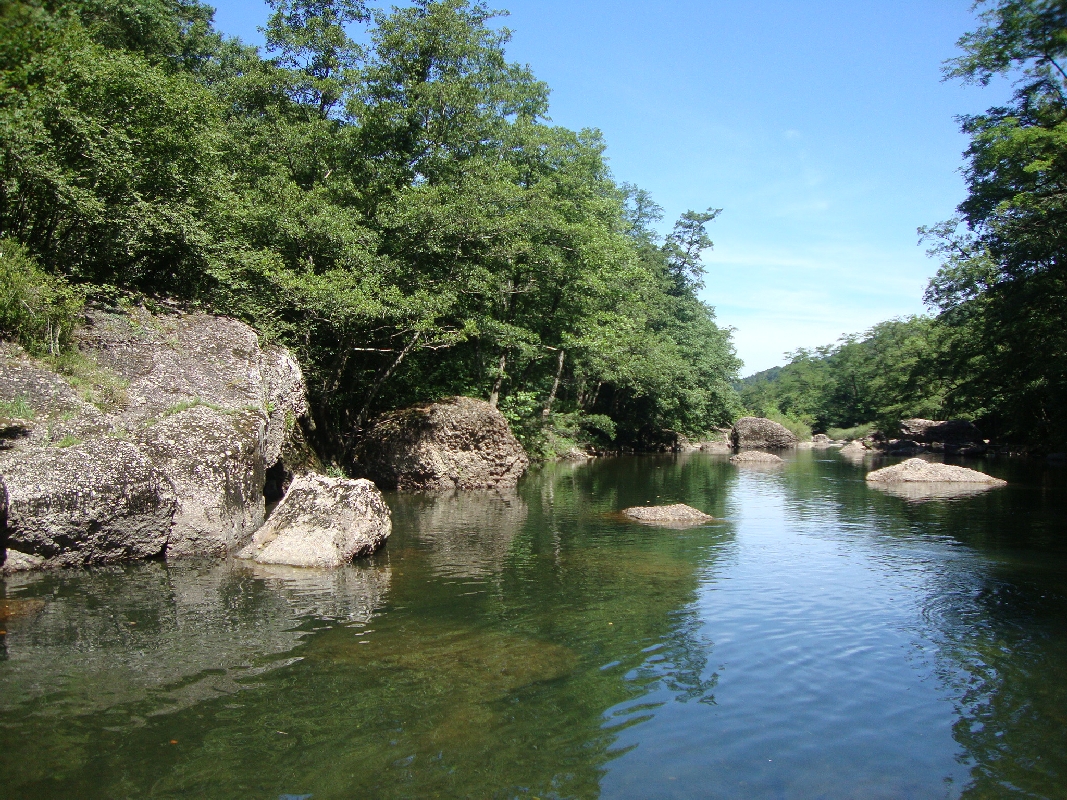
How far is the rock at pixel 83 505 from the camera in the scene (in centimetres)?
1032

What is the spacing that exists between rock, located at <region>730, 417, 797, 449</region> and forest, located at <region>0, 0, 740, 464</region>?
1027 inches

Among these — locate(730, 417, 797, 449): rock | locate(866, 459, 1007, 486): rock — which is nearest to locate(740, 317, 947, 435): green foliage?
locate(730, 417, 797, 449): rock

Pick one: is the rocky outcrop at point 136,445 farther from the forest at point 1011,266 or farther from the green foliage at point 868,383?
the green foliage at point 868,383

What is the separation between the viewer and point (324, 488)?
12.8 meters

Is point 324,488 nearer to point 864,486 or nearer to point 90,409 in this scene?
point 90,409

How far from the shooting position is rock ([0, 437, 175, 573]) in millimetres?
10320

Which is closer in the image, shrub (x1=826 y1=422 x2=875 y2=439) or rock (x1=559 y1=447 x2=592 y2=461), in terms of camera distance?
rock (x1=559 y1=447 x2=592 y2=461)

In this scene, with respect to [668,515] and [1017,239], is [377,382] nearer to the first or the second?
[668,515]

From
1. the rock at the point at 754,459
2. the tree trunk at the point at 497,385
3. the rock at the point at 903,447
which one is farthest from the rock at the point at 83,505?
the rock at the point at 903,447

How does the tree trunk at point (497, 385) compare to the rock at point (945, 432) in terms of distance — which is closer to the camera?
the tree trunk at point (497, 385)

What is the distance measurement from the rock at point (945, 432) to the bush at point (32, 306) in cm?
5584

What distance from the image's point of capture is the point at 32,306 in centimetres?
1305

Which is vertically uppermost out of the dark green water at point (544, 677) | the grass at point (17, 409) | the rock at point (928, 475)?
the grass at point (17, 409)

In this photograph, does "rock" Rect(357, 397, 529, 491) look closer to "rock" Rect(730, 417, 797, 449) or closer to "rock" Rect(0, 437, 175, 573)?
"rock" Rect(0, 437, 175, 573)
